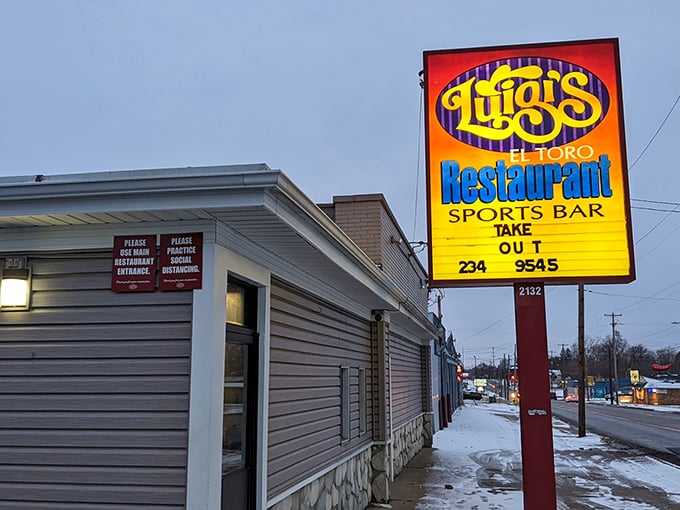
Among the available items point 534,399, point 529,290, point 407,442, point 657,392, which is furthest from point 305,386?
point 657,392

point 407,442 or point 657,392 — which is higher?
point 407,442

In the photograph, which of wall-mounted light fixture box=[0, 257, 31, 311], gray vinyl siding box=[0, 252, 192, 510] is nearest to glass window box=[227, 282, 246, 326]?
gray vinyl siding box=[0, 252, 192, 510]

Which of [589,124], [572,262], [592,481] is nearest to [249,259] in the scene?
[572,262]

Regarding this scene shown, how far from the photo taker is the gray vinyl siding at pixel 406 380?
45.6ft

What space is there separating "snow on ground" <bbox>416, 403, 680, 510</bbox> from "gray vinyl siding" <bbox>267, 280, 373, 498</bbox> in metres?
2.77

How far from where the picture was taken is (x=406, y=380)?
16203mm

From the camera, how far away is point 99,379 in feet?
15.9

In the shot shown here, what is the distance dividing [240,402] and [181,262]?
4.82ft

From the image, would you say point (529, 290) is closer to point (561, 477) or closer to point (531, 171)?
point (531, 171)

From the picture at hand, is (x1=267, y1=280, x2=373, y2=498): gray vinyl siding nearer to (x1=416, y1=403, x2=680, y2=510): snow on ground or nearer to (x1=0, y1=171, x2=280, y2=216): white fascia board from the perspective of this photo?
(x1=0, y1=171, x2=280, y2=216): white fascia board

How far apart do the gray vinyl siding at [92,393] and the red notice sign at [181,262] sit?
9cm

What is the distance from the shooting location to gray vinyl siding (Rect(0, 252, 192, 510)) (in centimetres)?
470

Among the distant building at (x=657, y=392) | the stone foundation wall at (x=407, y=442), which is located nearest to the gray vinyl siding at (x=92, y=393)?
the stone foundation wall at (x=407, y=442)

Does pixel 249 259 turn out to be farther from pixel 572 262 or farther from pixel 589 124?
pixel 589 124
